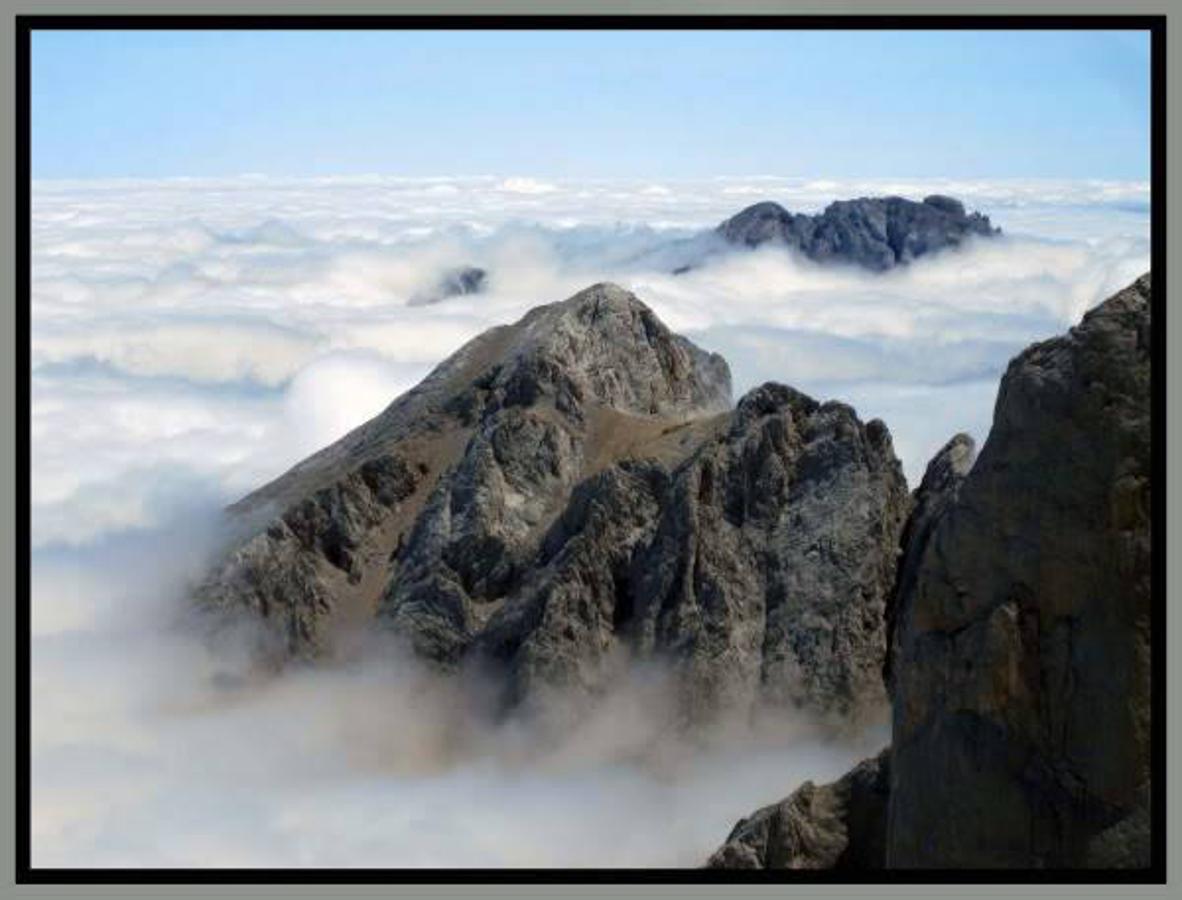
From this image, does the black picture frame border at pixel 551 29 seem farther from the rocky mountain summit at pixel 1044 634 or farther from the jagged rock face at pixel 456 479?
the jagged rock face at pixel 456 479

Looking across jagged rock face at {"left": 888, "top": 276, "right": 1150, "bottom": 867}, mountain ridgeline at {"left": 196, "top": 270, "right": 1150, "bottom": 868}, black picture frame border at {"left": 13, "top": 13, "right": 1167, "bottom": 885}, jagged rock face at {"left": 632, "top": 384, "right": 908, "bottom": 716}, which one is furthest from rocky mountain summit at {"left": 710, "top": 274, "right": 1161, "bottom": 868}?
jagged rock face at {"left": 632, "top": 384, "right": 908, "bottom": 716}

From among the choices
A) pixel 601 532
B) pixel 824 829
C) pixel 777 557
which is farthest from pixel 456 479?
pixel 824 829

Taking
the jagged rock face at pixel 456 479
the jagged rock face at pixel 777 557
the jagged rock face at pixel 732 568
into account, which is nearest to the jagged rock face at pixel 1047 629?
the jagged rock face at pixel 777 557

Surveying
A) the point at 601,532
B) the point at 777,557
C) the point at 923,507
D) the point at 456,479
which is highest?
the point at 456,479

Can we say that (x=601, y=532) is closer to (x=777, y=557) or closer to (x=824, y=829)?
(x=777, y=557)

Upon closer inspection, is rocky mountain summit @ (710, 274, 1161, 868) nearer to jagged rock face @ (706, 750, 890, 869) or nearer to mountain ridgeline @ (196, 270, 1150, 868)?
jagged rock face @ (706, 750, 890, 869)
